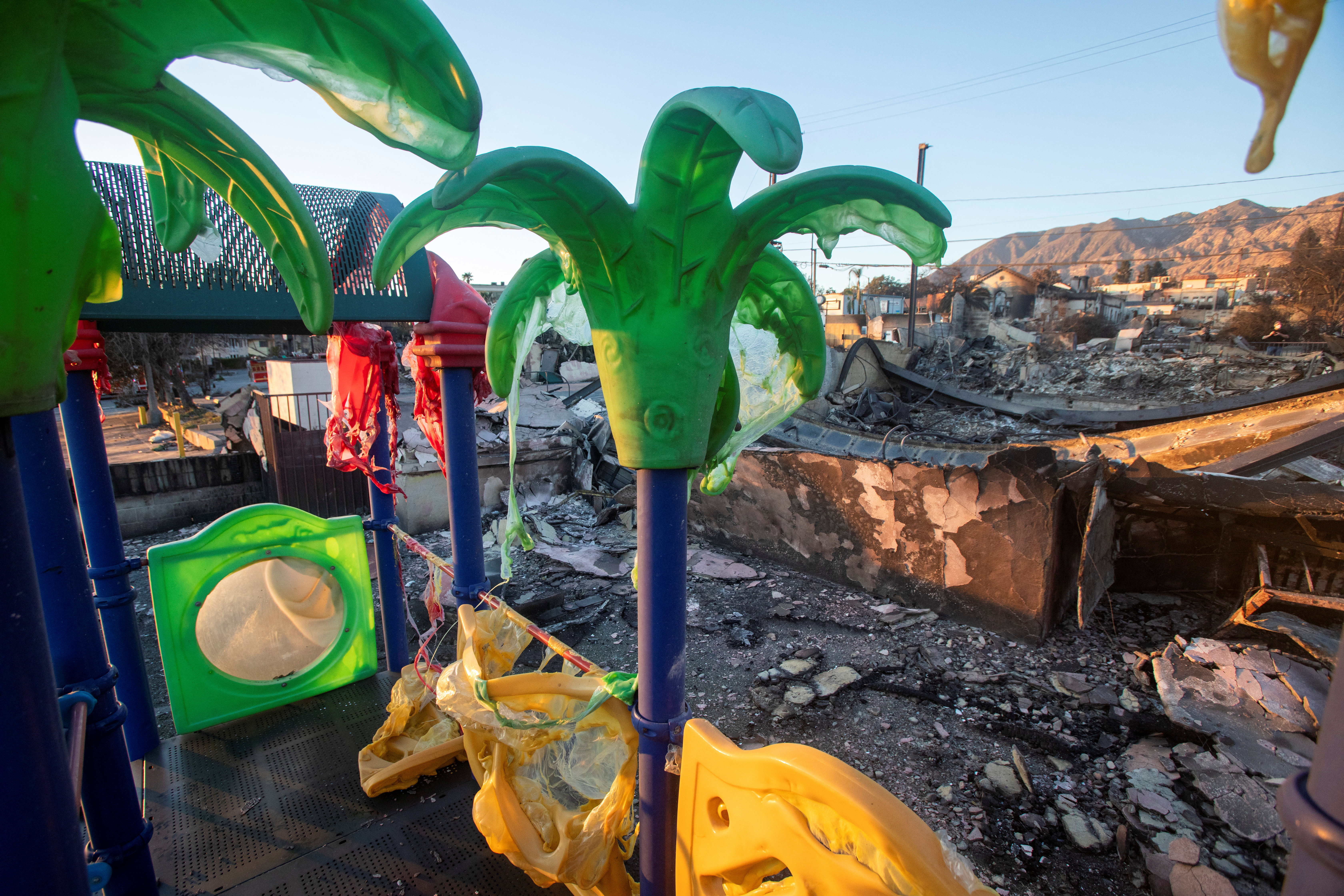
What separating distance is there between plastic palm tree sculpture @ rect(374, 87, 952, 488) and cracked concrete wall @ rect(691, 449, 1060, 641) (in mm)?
4081

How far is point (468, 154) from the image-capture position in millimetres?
1123

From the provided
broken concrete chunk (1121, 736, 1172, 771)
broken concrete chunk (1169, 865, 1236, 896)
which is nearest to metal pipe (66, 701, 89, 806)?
broken concrete chunk (1169, 865, 1236, 896)

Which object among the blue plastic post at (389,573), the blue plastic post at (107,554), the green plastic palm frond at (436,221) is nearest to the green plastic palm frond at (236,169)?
the green plastic palm frond at (436,221)

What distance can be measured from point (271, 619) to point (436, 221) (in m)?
3.18

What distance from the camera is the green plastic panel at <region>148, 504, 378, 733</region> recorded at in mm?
3375

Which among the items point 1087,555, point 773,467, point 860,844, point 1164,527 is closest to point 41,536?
point 860,844

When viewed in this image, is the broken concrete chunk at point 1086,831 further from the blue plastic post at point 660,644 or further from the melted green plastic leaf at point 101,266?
the melted green plastic leaf at point 101,266

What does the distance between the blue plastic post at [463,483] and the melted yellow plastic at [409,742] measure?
486 millimetres

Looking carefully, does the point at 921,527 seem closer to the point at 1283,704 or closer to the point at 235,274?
the point at 1283,704

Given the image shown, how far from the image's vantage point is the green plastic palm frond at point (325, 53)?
1.00 metres

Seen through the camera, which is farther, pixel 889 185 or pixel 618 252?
pixel 618 252

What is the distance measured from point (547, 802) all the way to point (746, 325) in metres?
1.89

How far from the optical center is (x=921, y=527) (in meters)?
5.79

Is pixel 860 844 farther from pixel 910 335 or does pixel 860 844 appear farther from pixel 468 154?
pixel 910 335
